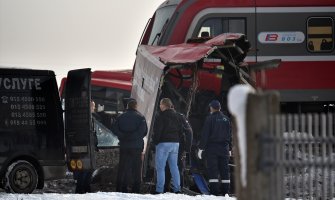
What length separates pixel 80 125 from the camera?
17.0 metres

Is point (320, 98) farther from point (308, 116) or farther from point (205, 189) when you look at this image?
point (308, 116)

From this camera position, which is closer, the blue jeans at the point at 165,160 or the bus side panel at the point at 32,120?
the bus side panel at the point at 32,120

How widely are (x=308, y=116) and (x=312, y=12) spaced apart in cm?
1566

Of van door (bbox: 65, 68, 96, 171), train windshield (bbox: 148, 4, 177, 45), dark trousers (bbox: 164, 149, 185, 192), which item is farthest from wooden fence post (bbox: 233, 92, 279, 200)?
train windshield (bbox: 148, 4, 177, 45)

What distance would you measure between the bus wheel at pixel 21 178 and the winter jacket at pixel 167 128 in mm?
2169

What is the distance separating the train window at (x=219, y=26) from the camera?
21.8 m

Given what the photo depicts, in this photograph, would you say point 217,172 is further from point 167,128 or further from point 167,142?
point 167,128

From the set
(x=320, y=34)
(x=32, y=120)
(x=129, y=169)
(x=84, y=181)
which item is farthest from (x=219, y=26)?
(x=32, y=120)

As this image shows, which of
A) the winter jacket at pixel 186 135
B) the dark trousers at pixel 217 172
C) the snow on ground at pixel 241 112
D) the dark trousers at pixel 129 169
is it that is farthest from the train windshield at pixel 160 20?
the snow on ground at pixel 241 112

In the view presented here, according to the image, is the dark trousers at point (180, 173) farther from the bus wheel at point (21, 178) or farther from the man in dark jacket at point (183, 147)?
the bus wheel at point (21, 178)

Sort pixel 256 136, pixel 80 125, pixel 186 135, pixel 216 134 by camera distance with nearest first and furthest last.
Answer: pixel 256 136 → pixel 216 134 → pixel 80 125 → pixel 186 135

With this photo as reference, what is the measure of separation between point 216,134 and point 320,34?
7.37 m

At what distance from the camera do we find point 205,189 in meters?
17.4

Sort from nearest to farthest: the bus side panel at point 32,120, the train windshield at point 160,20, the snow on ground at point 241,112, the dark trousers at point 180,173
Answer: the snow on ground at point 241,112, the bus side panel at point 32,120, the dark trousers at point 180,173, the train windshield at point 160,20
